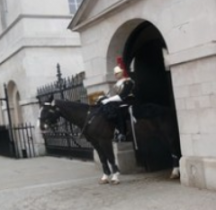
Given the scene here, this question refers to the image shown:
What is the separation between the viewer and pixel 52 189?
9.07m

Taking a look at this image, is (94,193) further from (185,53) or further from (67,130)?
(67,130)

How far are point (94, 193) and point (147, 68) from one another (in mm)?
3728

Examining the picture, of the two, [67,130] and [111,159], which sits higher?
[67,130]

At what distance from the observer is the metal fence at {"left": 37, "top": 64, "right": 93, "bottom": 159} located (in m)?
13.1

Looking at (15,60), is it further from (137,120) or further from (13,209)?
(13,209)

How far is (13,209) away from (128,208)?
1982 mm

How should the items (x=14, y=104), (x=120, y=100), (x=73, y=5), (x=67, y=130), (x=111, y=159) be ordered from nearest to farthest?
1. (x=120, y=100)
2. (x=111, y=159)
3. (x=67, y=130)
4. (x=73, y=5)
5. (x=14, y=104)

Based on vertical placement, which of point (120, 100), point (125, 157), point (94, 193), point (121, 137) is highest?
point (120, 100)

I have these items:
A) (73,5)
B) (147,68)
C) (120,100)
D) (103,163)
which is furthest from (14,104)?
(120,100)

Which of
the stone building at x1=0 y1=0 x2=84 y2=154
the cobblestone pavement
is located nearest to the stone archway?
the stone building at x1=0 y1=0 x2=84 y2=154

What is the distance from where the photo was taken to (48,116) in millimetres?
8703

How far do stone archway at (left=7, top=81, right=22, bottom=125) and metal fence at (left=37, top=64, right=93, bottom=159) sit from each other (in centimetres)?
321

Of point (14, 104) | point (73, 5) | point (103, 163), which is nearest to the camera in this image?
point (103, 163)

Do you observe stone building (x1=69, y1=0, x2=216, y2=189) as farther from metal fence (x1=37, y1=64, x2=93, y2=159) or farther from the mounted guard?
metal fence (x1=37, y1=64, x2=93, y2=159)
